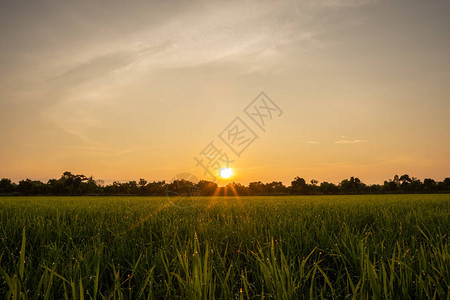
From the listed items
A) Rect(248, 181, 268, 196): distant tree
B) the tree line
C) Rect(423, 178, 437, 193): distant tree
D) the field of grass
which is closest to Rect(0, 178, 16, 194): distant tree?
the tree line

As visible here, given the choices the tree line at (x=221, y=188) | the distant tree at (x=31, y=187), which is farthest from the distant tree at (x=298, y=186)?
the distant tree at (x=31, y=187)

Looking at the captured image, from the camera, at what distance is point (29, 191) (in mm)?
47500

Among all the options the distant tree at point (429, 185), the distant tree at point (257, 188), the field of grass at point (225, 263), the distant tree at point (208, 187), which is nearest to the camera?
the field of grass at point (225, 263)

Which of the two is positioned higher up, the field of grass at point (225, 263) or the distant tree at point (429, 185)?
the distant tree at point (429, 185)

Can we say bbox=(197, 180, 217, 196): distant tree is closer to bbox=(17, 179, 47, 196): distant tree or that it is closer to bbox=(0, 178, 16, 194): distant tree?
bbox=(17, 179, 47, 196): distant tree

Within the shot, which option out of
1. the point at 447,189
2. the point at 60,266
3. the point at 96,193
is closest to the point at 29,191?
the point at 96,193

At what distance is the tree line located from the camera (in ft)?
147

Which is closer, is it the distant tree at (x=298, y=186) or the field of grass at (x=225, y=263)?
the field of grass at (x=225, y=263)

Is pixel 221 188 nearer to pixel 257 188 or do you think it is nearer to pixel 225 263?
pixel 257 188

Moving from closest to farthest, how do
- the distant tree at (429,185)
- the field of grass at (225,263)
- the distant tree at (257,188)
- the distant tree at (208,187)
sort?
the field of grass at (225,263)
the distant tree at (208,187)
the distant tree at (257,188)
the distant tree at (429,185)

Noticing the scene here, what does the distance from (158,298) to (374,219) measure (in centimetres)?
413

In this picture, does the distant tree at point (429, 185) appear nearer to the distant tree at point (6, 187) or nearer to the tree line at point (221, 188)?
the tree line at point (221, 188)

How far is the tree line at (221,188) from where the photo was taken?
44875 millimetres

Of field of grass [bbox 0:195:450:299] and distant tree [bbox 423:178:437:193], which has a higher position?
distant tree [bbox 423:178:437:193]
